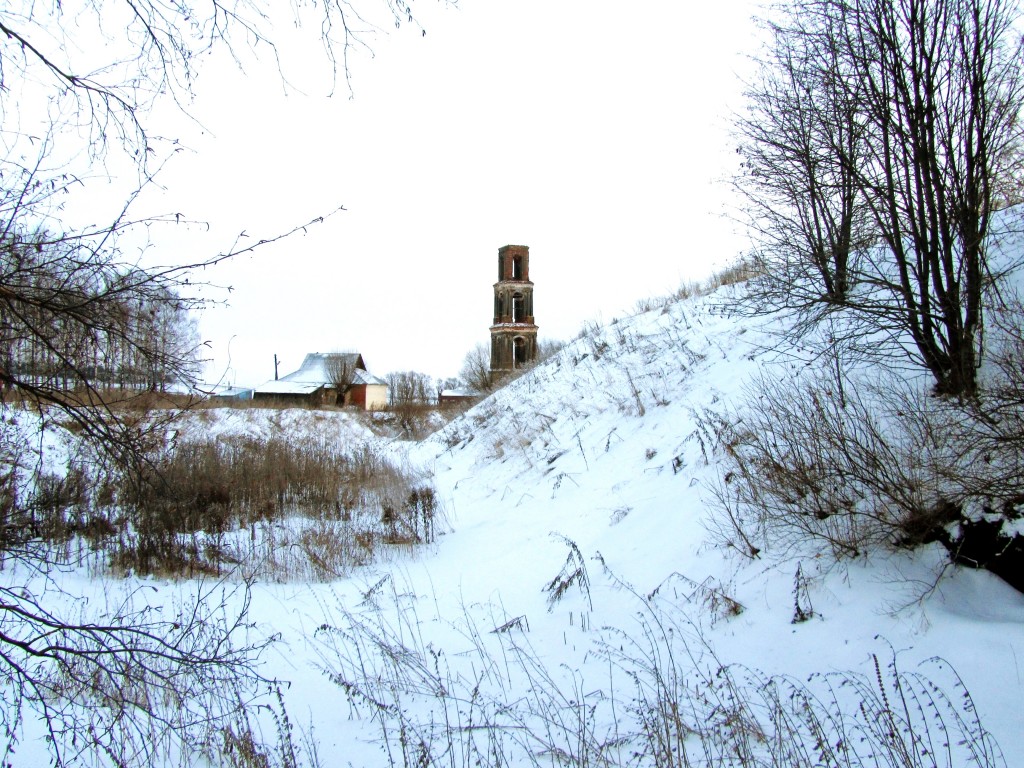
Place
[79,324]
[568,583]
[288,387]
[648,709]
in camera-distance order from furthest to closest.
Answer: [288,387]
[568,583]
[648,709]
[79,324]

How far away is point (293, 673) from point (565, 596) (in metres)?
2.28

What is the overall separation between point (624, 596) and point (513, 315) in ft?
139

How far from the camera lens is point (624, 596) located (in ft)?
18.1

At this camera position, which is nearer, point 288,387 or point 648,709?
point 648,709

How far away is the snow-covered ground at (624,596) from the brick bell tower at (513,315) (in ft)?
114

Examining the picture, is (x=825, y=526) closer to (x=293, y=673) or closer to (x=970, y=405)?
(x=970, y=405)

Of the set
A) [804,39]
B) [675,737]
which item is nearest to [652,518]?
[675,737]

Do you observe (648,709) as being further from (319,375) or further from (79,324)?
(319,375)

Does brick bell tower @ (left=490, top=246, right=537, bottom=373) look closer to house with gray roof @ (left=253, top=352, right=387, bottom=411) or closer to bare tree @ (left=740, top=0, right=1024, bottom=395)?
house with gray roof @ (left=253, top=352, right=387, bottom=411)

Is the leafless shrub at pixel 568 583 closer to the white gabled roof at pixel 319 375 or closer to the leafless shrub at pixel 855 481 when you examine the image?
the leafless shrub at pixel 855 481

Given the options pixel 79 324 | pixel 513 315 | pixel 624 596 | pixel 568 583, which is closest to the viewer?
pixel 79 324

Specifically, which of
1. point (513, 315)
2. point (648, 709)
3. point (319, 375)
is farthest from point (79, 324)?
point (319, 375)

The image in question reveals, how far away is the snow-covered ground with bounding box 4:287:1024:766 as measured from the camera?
12.2 feet

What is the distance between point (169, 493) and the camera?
10.5ft
